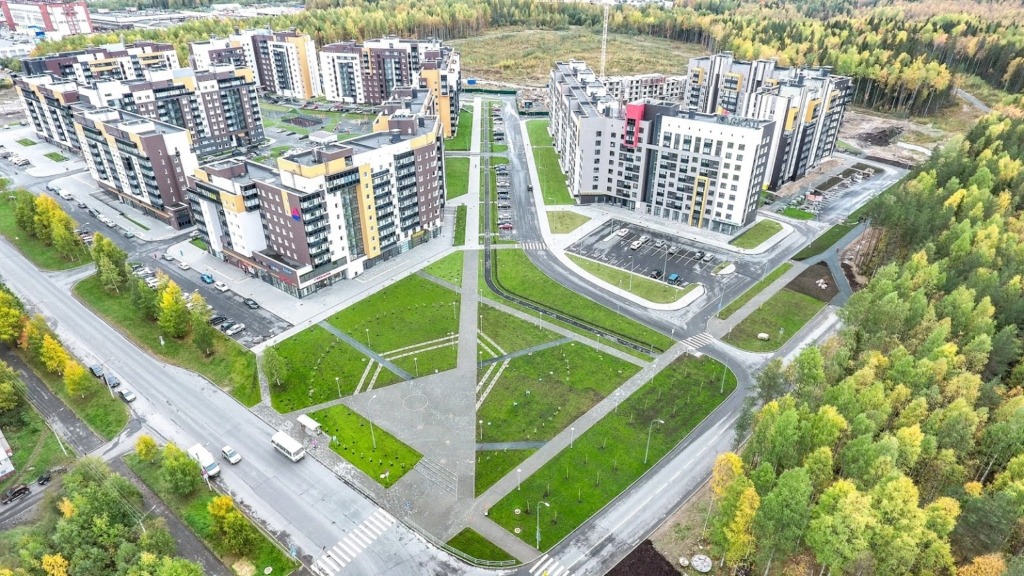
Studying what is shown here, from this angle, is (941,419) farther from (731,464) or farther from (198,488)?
(198,488)

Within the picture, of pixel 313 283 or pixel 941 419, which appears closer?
pixel 941 419

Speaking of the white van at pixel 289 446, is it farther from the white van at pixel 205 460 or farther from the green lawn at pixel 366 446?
the white van at pixel 205 460

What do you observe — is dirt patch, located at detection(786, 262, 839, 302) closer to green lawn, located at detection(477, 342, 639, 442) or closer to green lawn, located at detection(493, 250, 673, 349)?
green lawn, located at detection(493, 250, 673, 349)

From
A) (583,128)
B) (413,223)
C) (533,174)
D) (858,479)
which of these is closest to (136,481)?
(413,223)

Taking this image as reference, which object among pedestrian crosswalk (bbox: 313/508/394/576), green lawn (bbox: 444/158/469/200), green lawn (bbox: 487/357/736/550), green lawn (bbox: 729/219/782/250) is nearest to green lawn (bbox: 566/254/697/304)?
green lawn (bbox: 487/357/736/550)

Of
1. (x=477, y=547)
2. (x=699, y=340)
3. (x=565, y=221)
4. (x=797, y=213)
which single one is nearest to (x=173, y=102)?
(x=565, y=221)

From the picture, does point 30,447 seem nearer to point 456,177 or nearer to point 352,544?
point 352,544

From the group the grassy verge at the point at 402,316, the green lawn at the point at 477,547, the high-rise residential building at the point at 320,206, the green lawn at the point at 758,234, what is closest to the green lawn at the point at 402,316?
the grassy verge at the point at 402,316
